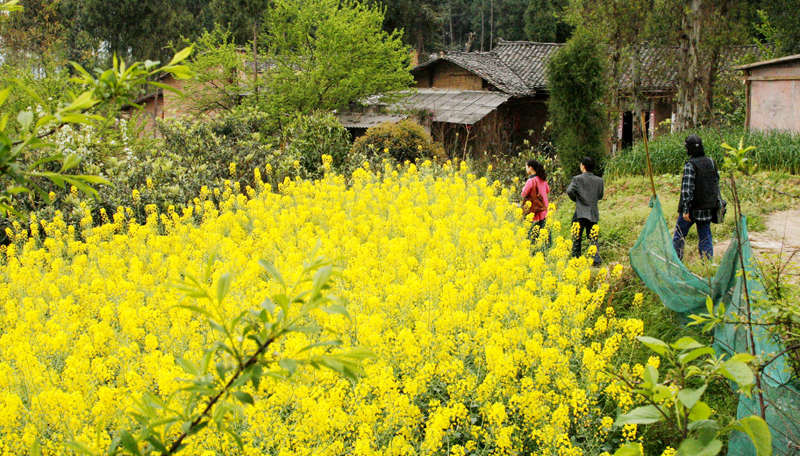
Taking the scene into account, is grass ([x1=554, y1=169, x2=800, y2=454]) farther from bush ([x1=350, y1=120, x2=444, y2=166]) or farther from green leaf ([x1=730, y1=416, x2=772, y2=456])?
bush ([x1=350, y1=120, x2=444, y2=166])

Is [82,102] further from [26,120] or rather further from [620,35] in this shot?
[620,35]

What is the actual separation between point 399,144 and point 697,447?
12515mm

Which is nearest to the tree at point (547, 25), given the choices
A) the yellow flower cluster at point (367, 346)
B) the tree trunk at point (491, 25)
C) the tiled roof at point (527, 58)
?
the tiled roof at point (527, 58)

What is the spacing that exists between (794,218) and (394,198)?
574 cm

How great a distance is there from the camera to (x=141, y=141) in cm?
1377

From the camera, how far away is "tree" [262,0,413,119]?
61.8 ft

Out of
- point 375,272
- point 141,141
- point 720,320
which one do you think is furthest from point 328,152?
point 720,320

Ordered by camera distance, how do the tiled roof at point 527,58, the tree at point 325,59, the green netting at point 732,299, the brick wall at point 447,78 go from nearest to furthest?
the green netting at point 732,299 → the tree at point 325,59 → the brick wall at point 447,78 → the tiled roof at point 527,58

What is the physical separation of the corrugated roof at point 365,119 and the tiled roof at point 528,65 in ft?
13.1

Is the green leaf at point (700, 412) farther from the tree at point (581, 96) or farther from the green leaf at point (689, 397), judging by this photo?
the tree at point (581, 96)

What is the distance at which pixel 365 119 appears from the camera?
21375 millimetres

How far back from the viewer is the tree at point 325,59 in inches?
742

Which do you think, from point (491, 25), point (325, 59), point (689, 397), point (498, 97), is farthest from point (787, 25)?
point (491, 25)

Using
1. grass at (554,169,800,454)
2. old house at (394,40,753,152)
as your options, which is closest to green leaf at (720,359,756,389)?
grass at (554,169,800,454)
